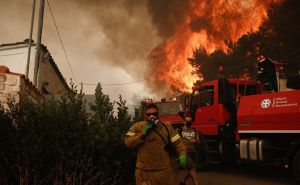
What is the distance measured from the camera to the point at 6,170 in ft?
17.5

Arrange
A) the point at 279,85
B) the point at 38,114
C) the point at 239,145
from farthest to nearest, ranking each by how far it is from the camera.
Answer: the point at 279,85 → the point at 239,145 → the point at 38,114

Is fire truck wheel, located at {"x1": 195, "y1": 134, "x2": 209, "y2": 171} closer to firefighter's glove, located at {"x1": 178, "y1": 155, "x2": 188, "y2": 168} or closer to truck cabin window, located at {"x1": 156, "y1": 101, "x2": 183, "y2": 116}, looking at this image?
truck cabin window, located at {"x1": 156, "y1": 101, "x2": 183, "y2": 116}

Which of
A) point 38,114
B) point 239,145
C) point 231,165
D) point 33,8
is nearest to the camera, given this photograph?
point 38,114

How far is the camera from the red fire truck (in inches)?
346

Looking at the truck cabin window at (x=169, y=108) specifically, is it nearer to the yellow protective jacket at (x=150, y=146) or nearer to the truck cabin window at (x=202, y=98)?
the truck cabin window at (x=202, y=98)

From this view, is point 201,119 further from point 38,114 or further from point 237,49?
point 237,49

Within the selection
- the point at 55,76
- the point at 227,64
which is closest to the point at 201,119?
the point at 55,76

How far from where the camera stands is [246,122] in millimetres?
9859

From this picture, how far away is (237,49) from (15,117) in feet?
86.8

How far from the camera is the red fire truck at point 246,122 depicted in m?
8.78

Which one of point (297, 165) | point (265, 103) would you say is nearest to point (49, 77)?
point (265, 103)

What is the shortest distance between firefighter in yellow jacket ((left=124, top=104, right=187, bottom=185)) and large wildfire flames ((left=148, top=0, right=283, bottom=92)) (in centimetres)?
2253

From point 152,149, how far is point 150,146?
49 mm

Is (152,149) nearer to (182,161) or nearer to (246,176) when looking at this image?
(182,161)
